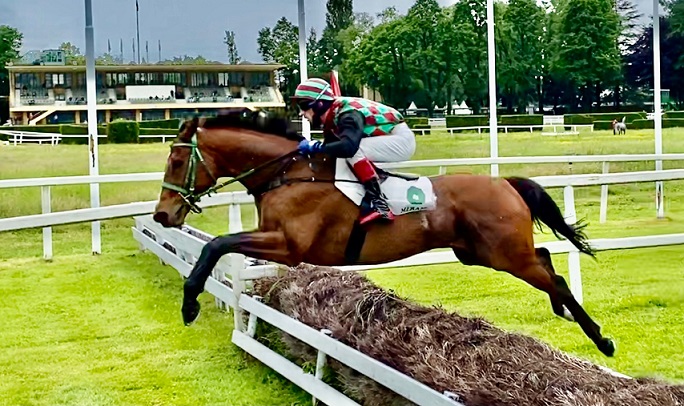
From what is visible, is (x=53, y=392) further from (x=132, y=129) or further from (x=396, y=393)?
(x=132, y=129)

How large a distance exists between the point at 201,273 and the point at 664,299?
3.35 metres

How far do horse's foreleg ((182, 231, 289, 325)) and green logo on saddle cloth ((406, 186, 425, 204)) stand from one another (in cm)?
62

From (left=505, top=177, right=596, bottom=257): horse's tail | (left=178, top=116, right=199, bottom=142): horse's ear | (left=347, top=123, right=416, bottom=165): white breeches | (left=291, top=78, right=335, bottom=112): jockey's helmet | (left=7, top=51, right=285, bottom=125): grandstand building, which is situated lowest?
(left=505, top=177, right=596, bottom=257): horse's tail

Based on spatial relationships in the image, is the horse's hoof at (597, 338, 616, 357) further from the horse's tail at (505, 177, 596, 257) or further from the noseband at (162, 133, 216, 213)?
the noseband at (162, 133, 216, 213)

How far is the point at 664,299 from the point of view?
5.79 meters

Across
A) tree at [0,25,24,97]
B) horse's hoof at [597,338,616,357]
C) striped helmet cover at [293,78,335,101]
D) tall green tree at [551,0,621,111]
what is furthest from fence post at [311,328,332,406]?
tall green tree at [551,0,621,111]

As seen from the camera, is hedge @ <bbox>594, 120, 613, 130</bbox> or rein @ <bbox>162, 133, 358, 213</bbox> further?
hedge @ <bbox>594, 120, 613, 130</bbox>

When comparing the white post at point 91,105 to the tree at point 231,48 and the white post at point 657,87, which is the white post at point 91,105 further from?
the white post at point 657,87

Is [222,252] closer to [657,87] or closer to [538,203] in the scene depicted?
[538,203]

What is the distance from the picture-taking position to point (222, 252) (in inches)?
150

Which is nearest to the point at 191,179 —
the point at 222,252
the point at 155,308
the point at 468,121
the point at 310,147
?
the point at 222,252

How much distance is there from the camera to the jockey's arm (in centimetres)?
383

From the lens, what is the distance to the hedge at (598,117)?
13.0m

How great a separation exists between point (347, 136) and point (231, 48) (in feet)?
19.0
